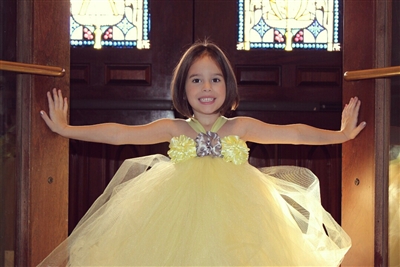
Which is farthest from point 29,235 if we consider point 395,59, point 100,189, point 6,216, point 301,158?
point 301,158

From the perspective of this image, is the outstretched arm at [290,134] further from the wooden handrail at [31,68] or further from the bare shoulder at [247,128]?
the wooden handrail at [31,68]

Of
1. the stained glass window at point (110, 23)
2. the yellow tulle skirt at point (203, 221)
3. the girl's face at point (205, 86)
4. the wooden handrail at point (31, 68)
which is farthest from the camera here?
the stained glass window at point (110, 23)

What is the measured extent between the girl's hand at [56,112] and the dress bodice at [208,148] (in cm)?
37

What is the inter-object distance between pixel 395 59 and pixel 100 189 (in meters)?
1.58

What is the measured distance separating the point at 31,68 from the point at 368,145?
109 centimetres

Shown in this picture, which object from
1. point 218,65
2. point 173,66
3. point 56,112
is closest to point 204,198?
point 218,65

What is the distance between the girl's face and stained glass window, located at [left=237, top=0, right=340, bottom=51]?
0.98 meters

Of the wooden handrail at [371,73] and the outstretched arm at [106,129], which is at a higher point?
the wooden handrail at [371,73]

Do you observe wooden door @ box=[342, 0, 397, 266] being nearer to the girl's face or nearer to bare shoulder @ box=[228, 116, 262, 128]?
bare shoulder @ box=[228, 116, 262, 128]

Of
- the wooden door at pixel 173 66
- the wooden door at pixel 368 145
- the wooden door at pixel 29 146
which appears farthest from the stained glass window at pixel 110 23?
the wooden door at pixel 368 145

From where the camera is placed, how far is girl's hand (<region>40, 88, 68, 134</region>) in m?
2.22

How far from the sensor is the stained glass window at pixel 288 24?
3.16 meters

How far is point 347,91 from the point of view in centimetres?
236

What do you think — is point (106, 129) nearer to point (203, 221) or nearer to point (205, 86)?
point (205, 86)
